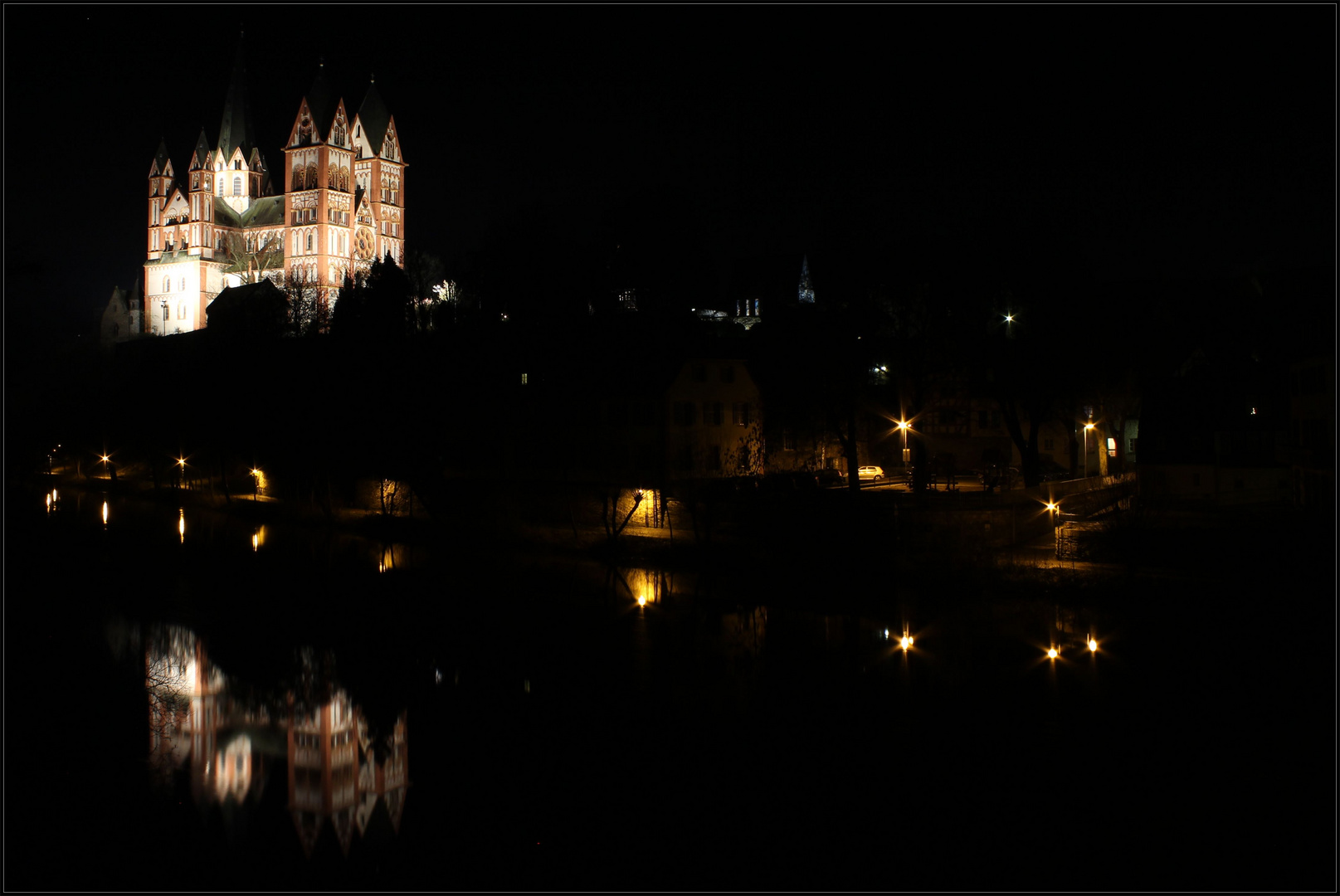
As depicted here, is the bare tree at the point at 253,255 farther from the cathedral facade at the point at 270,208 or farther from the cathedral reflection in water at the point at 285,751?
the cathedral reflection in water at the point at 285,751

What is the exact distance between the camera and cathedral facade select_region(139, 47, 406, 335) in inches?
5778

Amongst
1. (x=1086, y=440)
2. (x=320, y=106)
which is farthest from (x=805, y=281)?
(x=320, y=106)

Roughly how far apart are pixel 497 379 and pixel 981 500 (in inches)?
962

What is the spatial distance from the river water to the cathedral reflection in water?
0.25 ft

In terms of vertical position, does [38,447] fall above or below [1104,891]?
above

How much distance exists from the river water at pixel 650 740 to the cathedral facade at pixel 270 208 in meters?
119

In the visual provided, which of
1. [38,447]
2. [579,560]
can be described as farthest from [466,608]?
[38,447]

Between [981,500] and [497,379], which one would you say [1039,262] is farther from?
[497,379]

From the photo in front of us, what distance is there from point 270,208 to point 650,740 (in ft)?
488

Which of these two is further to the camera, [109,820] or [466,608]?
[466,608]

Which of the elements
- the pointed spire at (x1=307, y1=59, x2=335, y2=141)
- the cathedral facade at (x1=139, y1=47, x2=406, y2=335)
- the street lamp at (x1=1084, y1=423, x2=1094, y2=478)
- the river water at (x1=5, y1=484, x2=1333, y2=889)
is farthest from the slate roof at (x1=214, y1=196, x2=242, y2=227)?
the street lamp at (x1=1084, y1=423, x2=1094, y2=478)

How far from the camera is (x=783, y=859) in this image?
54.1 feet

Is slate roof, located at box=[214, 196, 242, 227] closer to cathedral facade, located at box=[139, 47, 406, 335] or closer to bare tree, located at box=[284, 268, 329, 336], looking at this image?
cathedral facade, located at box=[139, 47, 406, 335]

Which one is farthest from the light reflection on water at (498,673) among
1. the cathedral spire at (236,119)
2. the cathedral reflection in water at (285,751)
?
the cathedral spire at (236,119)
